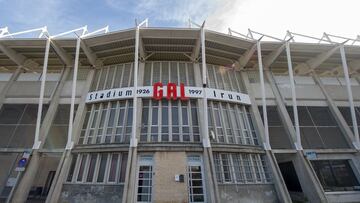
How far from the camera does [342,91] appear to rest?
67.4ft

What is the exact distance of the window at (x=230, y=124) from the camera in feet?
53.5

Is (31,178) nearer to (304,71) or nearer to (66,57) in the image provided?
(66,57)

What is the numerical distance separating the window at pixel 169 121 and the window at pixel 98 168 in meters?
2.15

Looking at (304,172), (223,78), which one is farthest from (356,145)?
(223,78)

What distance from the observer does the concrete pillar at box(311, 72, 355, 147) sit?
17.6 m

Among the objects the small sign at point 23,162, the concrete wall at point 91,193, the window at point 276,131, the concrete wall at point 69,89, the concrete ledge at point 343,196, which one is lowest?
the concrete ledge at point 343,196

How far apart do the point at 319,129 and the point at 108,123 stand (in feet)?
54.5

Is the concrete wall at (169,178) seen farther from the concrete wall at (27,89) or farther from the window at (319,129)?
the concrete wall at (27,89)

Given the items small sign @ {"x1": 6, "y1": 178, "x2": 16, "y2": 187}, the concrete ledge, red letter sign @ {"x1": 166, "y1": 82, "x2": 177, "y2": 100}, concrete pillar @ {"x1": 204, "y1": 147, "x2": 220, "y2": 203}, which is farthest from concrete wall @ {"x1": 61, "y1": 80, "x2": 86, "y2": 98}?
the concrete ledge

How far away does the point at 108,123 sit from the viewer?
1648 cm

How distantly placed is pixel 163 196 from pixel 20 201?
8859mm

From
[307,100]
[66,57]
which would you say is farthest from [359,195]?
[66,57]

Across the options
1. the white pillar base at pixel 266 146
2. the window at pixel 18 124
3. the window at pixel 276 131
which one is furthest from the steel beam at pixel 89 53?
the white pillar base at pixel 266 146

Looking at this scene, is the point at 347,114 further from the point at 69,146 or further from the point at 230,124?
the point at 69,146
